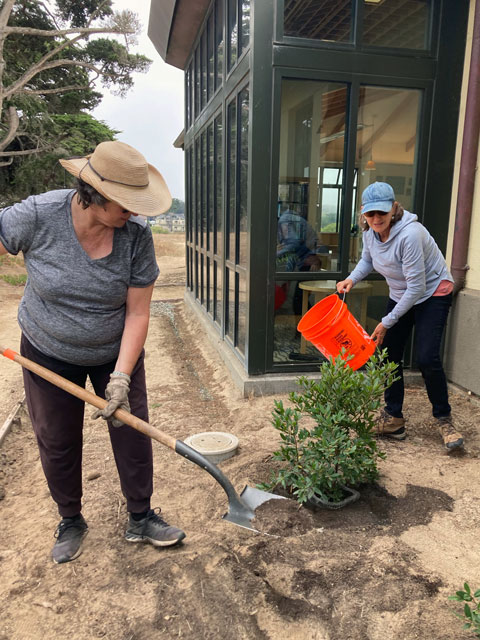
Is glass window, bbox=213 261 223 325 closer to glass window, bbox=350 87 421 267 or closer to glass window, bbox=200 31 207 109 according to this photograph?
glass window, bbox=350 87 421 267

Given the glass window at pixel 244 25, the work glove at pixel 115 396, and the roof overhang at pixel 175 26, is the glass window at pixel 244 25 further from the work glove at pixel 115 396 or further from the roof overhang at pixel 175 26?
the work glove at pixel 115 396

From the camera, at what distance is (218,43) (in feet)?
19.7

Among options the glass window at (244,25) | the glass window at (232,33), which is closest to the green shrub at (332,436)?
the glass window at (244,25)

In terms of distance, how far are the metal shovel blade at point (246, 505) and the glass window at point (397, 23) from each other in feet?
12.1

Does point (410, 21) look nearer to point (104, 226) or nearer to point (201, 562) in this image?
point (104, 226)

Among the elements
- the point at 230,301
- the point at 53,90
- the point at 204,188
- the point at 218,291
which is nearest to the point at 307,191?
the point at 230,301

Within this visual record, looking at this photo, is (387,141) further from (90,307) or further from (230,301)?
(90,307)

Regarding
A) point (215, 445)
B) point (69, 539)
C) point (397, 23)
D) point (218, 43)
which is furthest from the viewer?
point (218, 43)

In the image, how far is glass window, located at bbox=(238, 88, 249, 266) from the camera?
4.66 meters

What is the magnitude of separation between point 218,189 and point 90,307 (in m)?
4.55

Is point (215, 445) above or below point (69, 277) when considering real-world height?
below

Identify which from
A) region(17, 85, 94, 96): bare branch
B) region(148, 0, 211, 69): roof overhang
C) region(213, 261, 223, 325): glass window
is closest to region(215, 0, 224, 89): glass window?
region(148, 0, 211, 69): roof overhang

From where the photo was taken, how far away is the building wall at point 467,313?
4078 millimetres

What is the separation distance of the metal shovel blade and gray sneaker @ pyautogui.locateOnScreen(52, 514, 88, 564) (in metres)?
0.73
